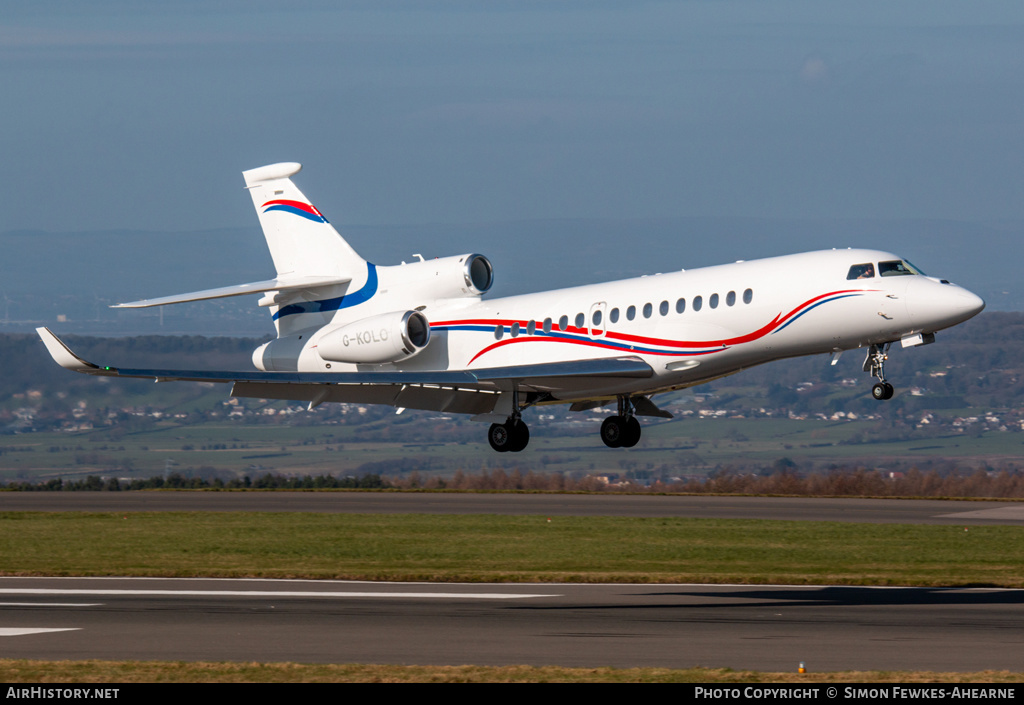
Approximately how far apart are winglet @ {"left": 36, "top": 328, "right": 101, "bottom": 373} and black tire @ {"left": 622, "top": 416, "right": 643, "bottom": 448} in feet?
38.3

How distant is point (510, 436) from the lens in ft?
99.8

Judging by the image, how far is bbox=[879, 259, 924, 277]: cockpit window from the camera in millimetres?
26000

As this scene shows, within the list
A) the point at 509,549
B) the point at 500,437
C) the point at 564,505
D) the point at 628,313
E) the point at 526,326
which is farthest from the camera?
the point at 564,505

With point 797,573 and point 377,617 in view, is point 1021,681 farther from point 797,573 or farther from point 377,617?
point 797,573

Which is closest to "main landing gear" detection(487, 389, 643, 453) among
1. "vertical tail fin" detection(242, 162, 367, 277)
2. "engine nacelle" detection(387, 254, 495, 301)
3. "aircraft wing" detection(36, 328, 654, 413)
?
"aircraft wing" detection(36, 328, 654, 413)

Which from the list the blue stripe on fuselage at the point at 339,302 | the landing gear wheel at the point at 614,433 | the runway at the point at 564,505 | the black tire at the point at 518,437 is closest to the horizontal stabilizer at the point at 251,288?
the blue stripe on fuselage at the point at 339,302

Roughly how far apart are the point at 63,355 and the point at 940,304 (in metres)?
18.3

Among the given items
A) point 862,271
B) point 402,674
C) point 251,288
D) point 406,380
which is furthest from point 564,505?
point 402,674

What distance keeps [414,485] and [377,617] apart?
138 feet

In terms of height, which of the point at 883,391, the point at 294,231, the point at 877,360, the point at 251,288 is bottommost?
the point at 883,391

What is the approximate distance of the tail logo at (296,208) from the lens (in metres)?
34.3

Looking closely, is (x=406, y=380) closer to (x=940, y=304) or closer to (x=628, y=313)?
(x=628, y=313)

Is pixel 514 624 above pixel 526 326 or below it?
below
